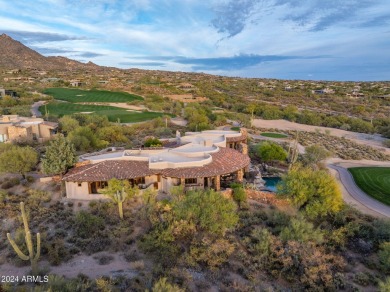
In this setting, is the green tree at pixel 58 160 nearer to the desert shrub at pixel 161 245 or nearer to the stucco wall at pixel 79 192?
the stucco wall at pixel 79 192

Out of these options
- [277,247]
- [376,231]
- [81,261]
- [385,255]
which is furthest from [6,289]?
[376,231]

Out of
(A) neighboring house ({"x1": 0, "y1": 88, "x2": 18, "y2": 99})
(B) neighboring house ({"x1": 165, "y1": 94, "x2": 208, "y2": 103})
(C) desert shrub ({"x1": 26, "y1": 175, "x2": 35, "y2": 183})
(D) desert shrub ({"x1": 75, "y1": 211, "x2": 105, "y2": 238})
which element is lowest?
(D) desert shrub ({"x1": 75, "y1": 211, "x2": 105, "y2": 238})

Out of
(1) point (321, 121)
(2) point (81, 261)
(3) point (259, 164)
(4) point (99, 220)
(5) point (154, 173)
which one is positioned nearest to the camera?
(2) point (81, 261)

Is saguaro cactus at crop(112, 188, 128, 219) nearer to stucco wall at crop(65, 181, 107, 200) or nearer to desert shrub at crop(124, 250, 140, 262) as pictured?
stucco wall at crop(65, 181, 107, 200)

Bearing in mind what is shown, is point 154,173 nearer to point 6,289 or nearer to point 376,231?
point 6,289

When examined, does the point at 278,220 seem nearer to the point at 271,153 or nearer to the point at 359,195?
the point at 359,195

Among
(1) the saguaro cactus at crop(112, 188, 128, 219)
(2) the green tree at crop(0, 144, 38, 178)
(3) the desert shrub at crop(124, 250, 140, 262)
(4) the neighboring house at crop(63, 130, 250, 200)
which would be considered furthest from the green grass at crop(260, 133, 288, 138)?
(3) the desert shrub at crop(124, 250, 140, 262)
